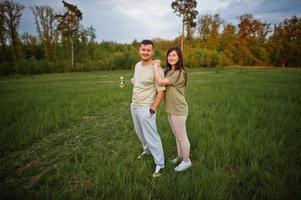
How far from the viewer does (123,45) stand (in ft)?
189

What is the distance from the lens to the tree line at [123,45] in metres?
35.0

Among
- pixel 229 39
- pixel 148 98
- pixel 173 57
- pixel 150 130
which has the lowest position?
pixel 150 130

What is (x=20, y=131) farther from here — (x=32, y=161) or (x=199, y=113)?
(x=199, y=113)

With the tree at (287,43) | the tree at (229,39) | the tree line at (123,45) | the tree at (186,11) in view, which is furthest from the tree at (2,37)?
the tree at (287,43)

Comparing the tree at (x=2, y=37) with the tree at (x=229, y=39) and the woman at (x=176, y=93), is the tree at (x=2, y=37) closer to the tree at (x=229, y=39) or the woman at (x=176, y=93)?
the woman at (x=176, y=93)

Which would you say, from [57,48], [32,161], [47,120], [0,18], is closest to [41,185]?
[32,161]

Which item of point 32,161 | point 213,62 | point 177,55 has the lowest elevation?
point 32,161

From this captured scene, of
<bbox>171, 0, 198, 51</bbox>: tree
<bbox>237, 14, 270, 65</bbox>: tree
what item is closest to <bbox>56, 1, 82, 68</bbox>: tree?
<bbox>171, 0, 198, 51</bbox>: tree

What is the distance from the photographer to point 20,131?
4805mm

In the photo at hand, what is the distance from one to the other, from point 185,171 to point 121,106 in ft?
19.7

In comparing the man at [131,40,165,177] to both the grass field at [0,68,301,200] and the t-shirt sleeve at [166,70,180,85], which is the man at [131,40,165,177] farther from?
the grass field at [0,68,301,200]

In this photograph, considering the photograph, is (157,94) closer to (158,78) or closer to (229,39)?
(158,78)

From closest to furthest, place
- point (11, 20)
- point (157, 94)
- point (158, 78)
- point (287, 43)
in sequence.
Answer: point (158, 78), point (157, 94), point (11, 20), point (287, 43)

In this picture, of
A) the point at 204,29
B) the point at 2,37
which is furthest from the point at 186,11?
the point at 2,37
